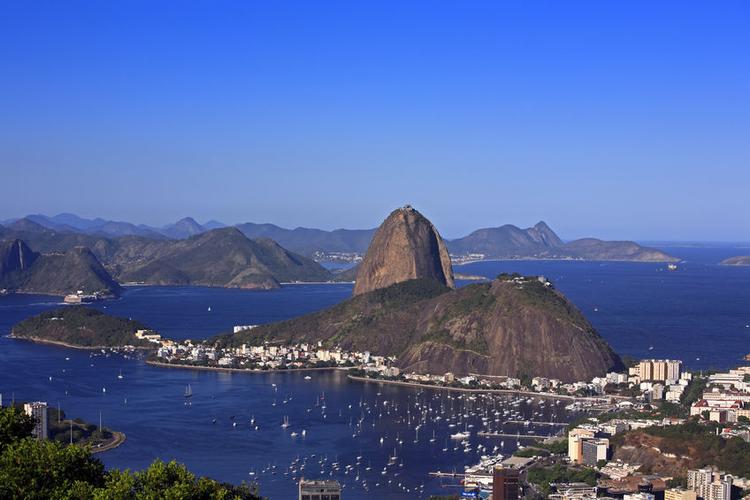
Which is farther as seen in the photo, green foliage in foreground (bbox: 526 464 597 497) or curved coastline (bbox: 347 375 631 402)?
curved coastline (bbox: 347 375 631 402)

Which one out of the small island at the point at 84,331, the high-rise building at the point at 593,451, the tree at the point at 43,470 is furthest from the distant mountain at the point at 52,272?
the tree at the point at 43,470

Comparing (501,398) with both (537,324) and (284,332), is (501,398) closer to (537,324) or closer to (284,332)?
(537,324)

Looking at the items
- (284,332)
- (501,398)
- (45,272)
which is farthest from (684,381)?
(45,272)

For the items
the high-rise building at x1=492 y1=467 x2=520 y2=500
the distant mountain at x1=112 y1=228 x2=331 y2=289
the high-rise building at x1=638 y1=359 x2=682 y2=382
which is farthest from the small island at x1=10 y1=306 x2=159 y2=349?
the distant mountain at x1=112 y1=228 x2=331 y2=289

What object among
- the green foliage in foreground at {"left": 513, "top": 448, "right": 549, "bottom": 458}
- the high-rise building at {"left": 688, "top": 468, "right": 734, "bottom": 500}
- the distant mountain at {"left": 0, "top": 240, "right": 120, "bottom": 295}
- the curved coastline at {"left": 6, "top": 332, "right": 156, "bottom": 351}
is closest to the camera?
the high-rise building at {"left": 688, "top": 468, "right": 734, "bottom": 500}

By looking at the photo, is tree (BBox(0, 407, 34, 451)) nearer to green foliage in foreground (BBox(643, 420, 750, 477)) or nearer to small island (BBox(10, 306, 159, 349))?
green foliage in foreground (BBox(643, 420, 750, 477))

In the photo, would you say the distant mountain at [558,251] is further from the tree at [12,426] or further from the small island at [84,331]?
the tree at [12,426]
